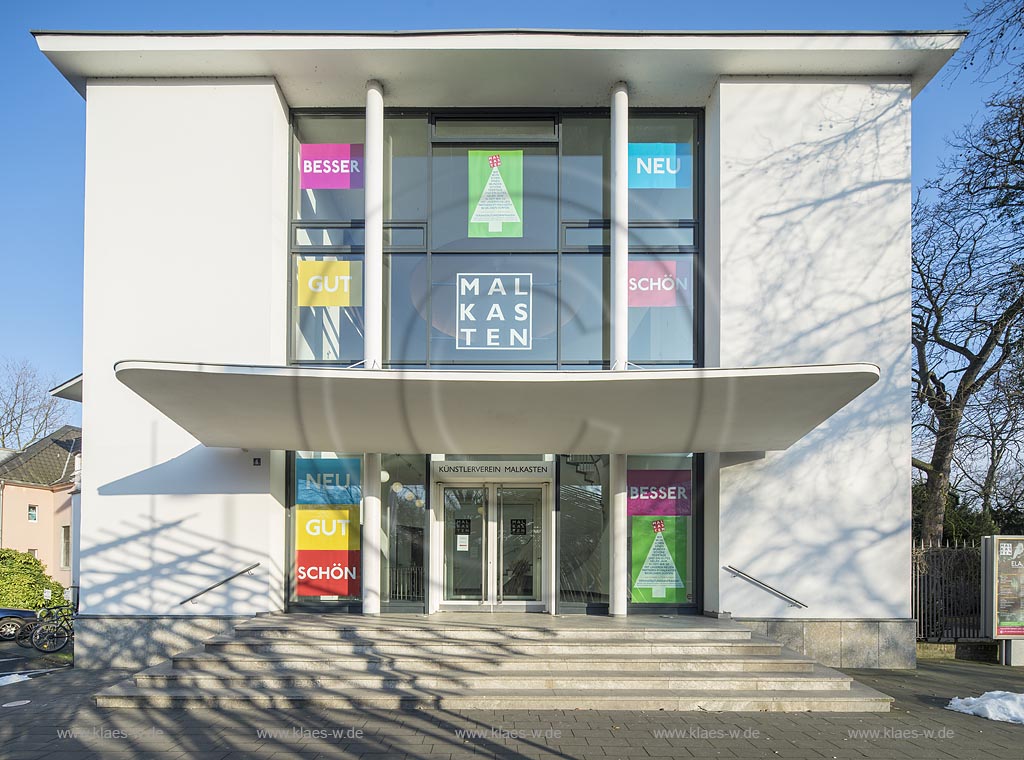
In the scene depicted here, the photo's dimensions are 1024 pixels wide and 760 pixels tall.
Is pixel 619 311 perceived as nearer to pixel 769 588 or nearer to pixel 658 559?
pixel 658 559

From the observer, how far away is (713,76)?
1077 centimetres

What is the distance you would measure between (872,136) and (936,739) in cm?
800

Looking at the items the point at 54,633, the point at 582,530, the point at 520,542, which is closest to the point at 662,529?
the point at 582,530

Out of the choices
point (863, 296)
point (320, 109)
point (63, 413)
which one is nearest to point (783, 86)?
point (863, 296)

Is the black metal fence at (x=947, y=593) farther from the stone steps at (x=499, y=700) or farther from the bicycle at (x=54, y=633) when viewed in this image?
the bicycle at (x=54, y=633)

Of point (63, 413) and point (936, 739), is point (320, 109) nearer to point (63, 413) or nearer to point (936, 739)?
point (936, 739)

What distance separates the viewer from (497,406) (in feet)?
27.9

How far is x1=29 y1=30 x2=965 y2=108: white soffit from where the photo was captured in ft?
33.3

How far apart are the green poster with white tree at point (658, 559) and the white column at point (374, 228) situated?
15.0 feet

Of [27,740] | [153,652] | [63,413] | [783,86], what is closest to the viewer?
[27,740]

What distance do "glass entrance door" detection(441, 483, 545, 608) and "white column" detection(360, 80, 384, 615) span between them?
1.13 m

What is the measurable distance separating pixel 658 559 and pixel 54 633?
911 centimetres

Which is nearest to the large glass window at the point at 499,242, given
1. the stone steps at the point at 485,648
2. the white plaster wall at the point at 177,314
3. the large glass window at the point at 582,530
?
the white plaster wall at the point at 177,314

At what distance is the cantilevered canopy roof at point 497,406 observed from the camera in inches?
299
